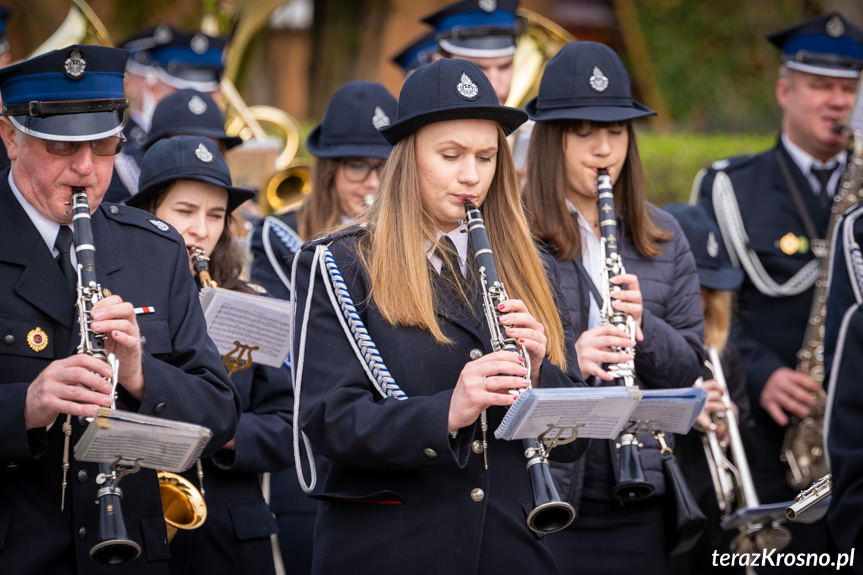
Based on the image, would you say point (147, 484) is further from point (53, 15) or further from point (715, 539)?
point (53, 15)

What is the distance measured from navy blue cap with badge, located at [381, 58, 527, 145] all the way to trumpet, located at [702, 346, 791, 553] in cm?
256

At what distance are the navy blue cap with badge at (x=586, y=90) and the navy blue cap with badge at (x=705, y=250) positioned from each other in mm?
1123

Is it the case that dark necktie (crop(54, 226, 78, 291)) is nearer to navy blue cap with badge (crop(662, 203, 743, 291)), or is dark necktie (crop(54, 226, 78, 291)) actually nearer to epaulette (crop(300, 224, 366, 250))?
epaulette (crop(300, 224, 366, 250))

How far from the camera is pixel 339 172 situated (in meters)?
6.01

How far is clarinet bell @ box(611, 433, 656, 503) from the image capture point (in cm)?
459

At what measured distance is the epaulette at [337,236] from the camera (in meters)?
3.75

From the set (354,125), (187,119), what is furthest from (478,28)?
(187,119)

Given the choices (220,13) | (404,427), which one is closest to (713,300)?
(404,427)

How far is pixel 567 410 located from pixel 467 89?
1.08m

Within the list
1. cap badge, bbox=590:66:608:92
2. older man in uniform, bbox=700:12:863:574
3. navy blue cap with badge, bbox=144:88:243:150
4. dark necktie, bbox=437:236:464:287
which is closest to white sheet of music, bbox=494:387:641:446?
dark necktie, bbox=437:236:464:287

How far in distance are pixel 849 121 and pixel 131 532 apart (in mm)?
4771

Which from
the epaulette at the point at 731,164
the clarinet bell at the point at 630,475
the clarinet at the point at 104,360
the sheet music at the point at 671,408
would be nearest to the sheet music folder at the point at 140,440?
the clarinet at the point at 104,360

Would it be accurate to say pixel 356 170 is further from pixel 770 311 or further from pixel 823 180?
pixel 823 180

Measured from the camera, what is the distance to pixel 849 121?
21.9 feet
